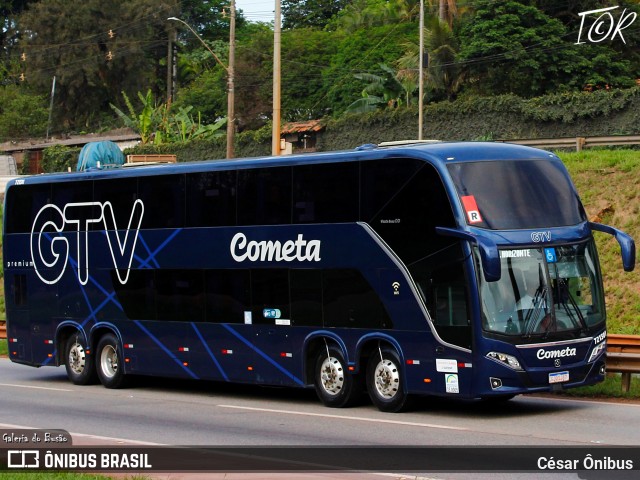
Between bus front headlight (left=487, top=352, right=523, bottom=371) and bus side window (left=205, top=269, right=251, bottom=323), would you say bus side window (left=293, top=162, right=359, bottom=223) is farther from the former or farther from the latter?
bus front headlight (left=487, top=352, right=523, bottom=371)

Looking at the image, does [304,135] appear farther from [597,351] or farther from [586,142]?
[597,351]

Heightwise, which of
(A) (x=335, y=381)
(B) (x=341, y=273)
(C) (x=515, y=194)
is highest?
(C) (x=515, y=194)

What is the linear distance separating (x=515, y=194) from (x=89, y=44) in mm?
78325

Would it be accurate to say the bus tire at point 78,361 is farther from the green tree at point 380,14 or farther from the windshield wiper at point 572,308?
the green tree at point 380,14

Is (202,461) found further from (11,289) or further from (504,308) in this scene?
Answer: (11,289)

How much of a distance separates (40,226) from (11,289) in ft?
5.76

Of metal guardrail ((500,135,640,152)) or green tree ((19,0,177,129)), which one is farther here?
green tree ((19,0,177,129))

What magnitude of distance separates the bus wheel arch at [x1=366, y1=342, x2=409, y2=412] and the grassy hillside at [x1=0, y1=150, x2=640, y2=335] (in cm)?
1045

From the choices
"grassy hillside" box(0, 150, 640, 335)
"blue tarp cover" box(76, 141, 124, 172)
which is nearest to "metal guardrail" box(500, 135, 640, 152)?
"grassy hillside" box(0, 150, 640, 335)

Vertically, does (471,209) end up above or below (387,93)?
below

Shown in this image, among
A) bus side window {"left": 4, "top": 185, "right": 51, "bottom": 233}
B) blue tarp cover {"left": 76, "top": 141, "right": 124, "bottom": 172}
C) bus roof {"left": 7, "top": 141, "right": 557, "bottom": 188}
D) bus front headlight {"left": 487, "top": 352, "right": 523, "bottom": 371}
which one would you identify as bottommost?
bus front headlight {"left": 487, "top": 352, "right": 523, "bottom": 371}

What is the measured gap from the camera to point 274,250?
1897cm

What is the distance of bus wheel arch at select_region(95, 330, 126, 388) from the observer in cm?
2252

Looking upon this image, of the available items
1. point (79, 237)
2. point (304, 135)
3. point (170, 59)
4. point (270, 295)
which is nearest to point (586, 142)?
point (79, 237)
